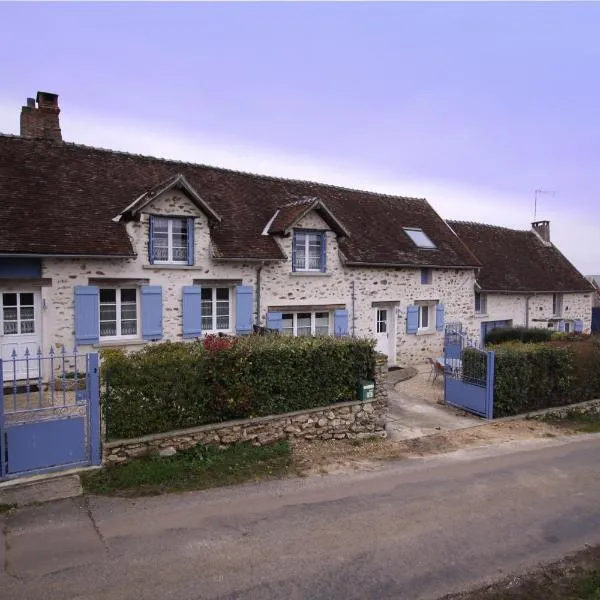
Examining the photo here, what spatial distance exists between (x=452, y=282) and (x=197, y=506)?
15.6m

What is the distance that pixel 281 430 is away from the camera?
353 inches

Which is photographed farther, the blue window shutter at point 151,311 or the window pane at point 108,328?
the blue window shutter at point 151,311

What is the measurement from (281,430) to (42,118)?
1219 centimetres

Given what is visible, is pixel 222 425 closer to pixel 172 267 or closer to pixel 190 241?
pixel 172 267

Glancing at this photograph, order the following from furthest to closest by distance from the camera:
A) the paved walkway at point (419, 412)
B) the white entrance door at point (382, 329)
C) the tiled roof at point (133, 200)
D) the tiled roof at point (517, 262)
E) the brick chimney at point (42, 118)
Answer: the tiled roof at point (517, 262) → the white entrance door at point (382, 329) → the brick chimney at point (42, 118) → the tiled roof at point (133, 200) → the paved walkway at point (419, 412)

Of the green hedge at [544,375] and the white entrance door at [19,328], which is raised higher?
the white entrance door at [19,328]

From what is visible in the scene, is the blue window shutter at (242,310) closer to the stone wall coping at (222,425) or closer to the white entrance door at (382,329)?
the white entrance door at (382,329)

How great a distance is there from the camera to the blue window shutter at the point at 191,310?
1391 cm

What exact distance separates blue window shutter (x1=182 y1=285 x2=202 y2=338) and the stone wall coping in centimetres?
580

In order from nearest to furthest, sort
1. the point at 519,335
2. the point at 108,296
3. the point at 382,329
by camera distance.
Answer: the point at 108,296 → the point at 382,329 → the point at 519,335

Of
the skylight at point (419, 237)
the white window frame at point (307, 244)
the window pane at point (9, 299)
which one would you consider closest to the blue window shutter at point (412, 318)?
the skylight at point (419, 237)

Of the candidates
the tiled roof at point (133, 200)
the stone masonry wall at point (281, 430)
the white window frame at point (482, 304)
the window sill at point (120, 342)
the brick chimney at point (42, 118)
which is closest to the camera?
the stone masonry wall at point (281, 430)

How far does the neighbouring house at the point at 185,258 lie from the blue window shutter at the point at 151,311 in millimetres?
27

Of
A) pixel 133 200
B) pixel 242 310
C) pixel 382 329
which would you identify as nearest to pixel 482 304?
pixel 382 329
